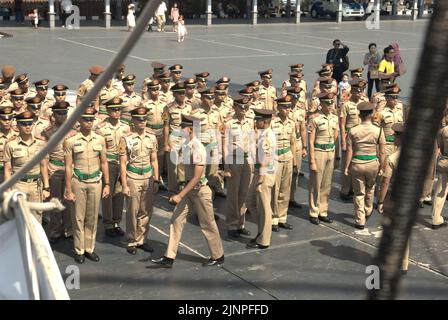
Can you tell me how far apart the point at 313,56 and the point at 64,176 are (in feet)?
61.7

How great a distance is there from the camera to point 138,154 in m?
7.41

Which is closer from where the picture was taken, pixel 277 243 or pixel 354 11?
pixel 277 243

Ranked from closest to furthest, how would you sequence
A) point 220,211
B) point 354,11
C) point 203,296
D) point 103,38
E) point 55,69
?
point 203,296 → point 220,211 → point 55,69 → point 103,38 → point 354,11

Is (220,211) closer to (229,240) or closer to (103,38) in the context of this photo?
(229,240)

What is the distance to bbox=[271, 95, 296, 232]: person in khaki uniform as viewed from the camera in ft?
27.1

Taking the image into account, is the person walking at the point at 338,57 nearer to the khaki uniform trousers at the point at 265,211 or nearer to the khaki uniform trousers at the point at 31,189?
the khaki uniform trousers at the point at 265,211

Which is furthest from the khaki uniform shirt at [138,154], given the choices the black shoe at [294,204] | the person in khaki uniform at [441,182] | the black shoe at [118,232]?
the person in khaki uniform at [441,182]

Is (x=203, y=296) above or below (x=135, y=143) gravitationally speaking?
below

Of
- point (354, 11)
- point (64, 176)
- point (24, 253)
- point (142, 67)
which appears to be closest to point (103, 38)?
point (142, 67)

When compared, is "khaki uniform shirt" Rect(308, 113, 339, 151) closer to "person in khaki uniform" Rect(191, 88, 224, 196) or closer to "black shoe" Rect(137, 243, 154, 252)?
"person in khaki uniform" Rect(191, 88, 224, 196)

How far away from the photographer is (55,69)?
20.3 meters

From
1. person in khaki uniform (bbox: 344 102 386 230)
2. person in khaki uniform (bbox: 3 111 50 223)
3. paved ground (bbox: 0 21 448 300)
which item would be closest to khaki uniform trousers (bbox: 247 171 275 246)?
paved ground (bbox: 0 21 448 300)

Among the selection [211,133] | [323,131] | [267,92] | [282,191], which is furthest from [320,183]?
[267,92]
